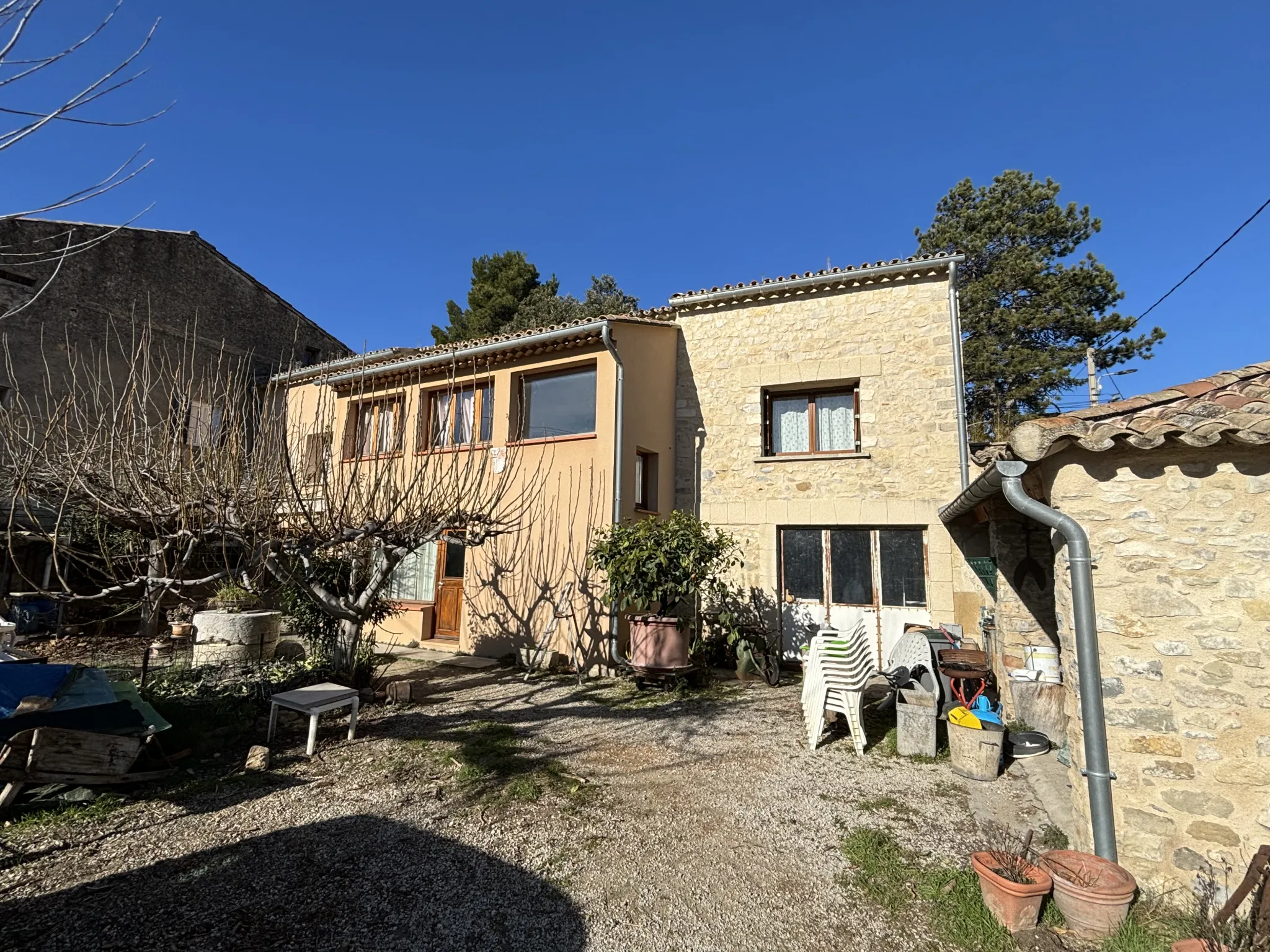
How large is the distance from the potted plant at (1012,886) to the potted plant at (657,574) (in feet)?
15.4

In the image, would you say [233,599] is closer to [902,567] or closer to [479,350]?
[479,350]

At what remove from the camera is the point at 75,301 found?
1234cm

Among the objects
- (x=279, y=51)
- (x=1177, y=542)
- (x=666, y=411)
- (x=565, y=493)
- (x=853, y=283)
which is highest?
(x=853, y=283)

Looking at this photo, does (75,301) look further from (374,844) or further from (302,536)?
(374,844)

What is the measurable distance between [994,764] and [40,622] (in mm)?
15179

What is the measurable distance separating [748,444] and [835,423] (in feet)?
4.91

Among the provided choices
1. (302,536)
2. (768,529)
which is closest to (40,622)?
(302,536)

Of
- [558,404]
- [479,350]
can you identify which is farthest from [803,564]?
[479,350]

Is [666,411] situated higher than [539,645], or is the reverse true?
[666,411]

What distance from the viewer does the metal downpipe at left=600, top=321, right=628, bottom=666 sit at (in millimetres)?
8641

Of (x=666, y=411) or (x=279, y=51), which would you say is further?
(x=666, y=411)

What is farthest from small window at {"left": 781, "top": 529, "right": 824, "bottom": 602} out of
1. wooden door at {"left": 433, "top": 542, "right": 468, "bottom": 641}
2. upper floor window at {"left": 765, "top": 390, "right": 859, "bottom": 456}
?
wooden door at {"left": 433, "top": 542, "right": 468, "bottom": 641}

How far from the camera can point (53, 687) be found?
4305 millimetres

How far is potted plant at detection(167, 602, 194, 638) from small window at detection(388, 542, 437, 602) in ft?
10.5
